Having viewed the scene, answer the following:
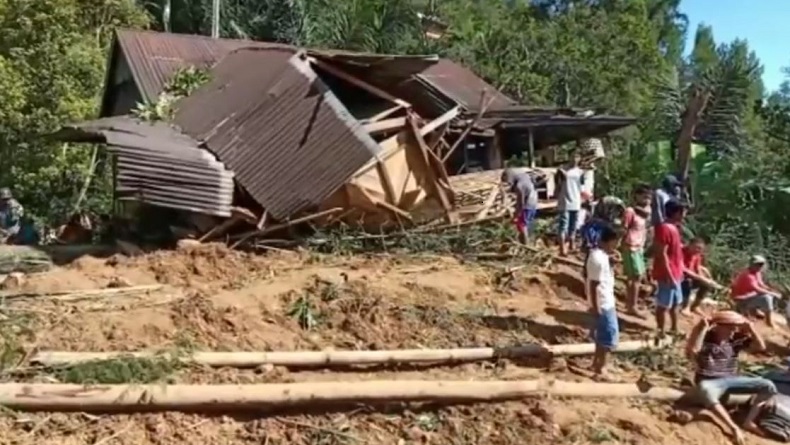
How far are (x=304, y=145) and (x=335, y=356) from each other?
562 cm

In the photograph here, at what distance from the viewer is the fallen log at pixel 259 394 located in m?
7.32

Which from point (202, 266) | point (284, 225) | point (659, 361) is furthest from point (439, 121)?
point (659, 361)

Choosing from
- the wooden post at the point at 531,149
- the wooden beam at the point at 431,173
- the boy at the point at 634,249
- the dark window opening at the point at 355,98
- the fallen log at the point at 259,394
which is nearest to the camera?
the fallen log at the point at 259,394

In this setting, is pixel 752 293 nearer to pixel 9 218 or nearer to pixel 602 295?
pixel 602 295

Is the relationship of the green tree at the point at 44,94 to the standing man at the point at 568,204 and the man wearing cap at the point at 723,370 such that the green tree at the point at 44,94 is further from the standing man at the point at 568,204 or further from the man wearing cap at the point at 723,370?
the man wearing cap at the point at 723,370

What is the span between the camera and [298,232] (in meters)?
13.8

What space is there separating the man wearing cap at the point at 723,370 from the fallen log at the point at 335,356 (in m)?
1.49

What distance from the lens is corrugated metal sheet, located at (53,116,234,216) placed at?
42.9 ft

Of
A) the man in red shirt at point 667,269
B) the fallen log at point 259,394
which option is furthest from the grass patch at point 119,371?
the man in red shirt at point 667,269

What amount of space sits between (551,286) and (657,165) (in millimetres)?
8848

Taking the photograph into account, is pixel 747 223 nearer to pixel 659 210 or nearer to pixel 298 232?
pixel 659 210

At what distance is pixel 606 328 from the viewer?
860 cm

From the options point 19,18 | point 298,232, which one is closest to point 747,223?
point 298,232

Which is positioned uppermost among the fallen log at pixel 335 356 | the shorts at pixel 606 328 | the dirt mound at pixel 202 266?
the shorts at pixel 606 328
